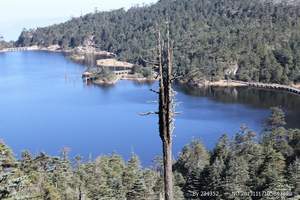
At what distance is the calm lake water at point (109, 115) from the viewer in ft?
119

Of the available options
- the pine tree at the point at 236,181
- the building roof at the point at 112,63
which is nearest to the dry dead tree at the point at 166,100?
the pine tree at the point at 236,181

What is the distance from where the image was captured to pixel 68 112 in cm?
4828

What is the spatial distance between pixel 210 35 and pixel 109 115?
36342 millimetres

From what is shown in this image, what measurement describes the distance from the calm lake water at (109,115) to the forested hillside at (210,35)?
14.8ft

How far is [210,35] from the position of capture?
79125 millimetres

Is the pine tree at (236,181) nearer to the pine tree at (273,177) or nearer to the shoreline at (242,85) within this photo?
the pine tree at (273,177)

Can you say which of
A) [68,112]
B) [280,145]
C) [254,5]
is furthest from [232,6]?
[280,145]

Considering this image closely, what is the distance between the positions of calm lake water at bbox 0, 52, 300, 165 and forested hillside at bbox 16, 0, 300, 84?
4515mm

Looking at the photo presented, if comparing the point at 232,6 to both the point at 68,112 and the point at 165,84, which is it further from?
the point at 165,84

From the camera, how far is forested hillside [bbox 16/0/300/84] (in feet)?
208

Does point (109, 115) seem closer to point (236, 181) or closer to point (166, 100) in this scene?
point (236, 181)

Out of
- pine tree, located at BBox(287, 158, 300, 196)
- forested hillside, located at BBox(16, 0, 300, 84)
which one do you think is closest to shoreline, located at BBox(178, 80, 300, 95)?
forested hillside, located at BBox(16, 0, 300, 84)

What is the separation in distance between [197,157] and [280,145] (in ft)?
11.1

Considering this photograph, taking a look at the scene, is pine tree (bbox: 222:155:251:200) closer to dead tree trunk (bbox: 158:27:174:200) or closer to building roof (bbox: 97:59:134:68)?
dead tree trunk (bbox: 158:27:174:200)
